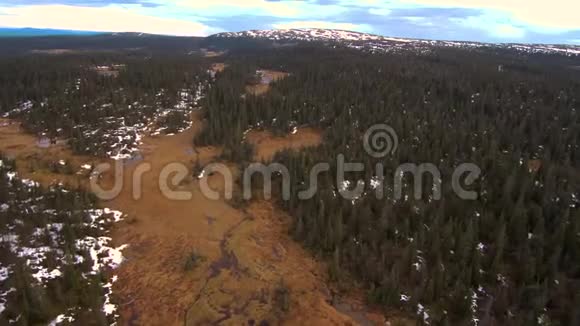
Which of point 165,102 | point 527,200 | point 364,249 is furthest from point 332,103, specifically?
point 364,249

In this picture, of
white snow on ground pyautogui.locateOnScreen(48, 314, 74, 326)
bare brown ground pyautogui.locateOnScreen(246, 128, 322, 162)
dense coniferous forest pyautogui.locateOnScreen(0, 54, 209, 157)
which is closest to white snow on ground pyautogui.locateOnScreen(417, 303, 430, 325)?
white snow on ground pyautogui.locateOnScreen(48, 314, 74, 326)

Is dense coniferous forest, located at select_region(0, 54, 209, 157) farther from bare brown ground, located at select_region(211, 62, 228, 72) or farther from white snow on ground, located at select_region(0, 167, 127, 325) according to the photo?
white snow on ground, located at select_region(0, 167, 127, 325)

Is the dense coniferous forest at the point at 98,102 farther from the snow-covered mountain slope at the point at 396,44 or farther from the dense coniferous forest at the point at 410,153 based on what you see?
the snow-covered mountain slope at the point at 396,44

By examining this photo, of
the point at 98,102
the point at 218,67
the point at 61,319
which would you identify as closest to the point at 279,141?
the point at 98,102

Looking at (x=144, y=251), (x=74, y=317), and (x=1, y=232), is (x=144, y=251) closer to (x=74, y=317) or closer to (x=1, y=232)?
(x=74, y=317)

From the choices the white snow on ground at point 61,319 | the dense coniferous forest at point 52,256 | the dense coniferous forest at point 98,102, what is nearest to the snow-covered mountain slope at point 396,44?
the dense coniferous forest at point 98,102

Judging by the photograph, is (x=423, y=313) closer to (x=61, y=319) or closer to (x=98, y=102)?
(x=61, y=319)
